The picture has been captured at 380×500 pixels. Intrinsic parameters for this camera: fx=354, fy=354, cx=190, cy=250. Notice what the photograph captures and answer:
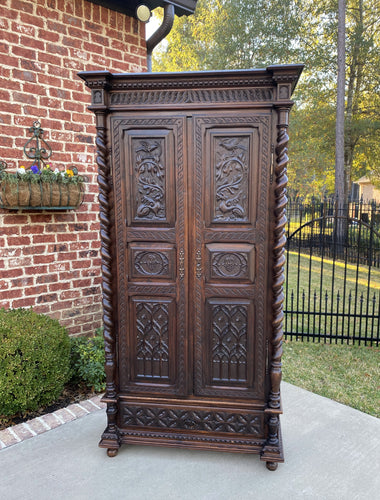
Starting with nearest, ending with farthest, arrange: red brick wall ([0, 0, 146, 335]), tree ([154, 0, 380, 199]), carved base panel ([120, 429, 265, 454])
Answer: carved base panel ([120, 429, 265, 454]) → red brick wall ([0, 0, 146, 335]) → tree ([154, 0, 380, 199])

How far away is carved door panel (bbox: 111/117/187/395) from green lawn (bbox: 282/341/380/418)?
169cm

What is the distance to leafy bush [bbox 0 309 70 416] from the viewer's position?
2693 mm

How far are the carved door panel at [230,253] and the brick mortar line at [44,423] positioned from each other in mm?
1118

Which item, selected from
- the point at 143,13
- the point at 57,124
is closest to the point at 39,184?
the point at 57,124

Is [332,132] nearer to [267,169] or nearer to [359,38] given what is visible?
[359,38]

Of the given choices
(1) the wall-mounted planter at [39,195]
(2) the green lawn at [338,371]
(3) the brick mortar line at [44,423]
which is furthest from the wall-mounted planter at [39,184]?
(2) the green lawn at [338,371]

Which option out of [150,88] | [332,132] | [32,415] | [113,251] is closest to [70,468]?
[32,415]

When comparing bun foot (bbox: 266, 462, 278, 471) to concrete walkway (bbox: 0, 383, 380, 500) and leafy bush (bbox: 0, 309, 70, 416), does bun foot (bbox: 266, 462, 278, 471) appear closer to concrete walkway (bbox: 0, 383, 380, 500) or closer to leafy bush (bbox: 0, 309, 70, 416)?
concrete walkway (bbox: 0, 383, 380, 500)

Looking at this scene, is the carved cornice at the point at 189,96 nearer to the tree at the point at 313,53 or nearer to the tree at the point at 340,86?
the tree at the point at 340,86

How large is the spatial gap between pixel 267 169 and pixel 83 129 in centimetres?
207

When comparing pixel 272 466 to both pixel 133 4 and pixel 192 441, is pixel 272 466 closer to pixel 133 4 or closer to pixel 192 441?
pixel 192 441

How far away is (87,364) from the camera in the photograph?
3.28 meters

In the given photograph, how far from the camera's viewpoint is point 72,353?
11.0ft

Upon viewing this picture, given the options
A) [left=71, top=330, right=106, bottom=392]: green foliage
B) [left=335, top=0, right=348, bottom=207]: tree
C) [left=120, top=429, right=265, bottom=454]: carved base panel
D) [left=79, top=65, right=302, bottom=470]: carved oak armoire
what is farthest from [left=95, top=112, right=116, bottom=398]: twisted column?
[left=335, top=0, right=348, bottom=207]: tree
